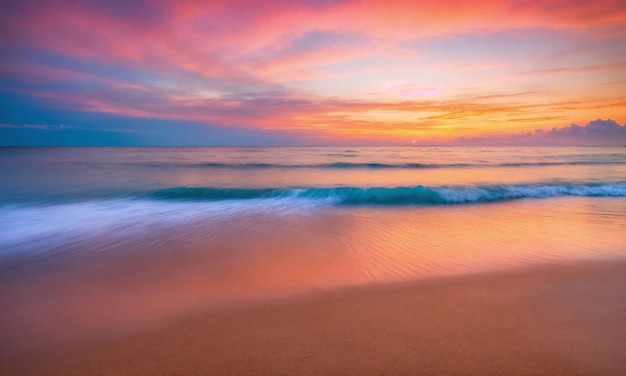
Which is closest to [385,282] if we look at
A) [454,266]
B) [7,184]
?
[454,266]

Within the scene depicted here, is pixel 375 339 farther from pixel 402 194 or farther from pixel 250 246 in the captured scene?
pixel 402 194

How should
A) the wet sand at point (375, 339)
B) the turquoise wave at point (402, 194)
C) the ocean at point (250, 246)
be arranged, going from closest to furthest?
the wet sand at point (375, 339) → the ocean at point (250, 246) → the turquoise wave at point (402, 194)

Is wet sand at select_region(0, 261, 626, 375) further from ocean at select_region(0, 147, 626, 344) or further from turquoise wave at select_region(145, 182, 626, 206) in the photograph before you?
turquoise wave at select_region(145, 182, 626, 206)

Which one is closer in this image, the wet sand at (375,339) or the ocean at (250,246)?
the wet sand at (375,339)

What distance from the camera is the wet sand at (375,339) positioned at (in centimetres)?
262

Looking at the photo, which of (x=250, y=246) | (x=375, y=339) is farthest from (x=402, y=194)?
(x=375, y=339)

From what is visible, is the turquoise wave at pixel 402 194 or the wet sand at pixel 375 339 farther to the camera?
the turquoise wave at pixel 402 194

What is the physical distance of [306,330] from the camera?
3125 mm

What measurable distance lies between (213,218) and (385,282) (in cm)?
604

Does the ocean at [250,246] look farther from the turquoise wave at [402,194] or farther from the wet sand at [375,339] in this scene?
the wet sand at [375,339]

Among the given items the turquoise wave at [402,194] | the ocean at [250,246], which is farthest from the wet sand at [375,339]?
the turquoise wave at [402,194]

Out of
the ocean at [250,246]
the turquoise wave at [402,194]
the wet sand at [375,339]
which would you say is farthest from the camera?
the turquoise wave at [402,194]

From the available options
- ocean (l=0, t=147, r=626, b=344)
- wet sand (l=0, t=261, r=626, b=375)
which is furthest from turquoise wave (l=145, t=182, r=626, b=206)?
wet sand (l=0, t=261, r=626, b=375)

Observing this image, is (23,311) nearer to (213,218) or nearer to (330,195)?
(213,218)
